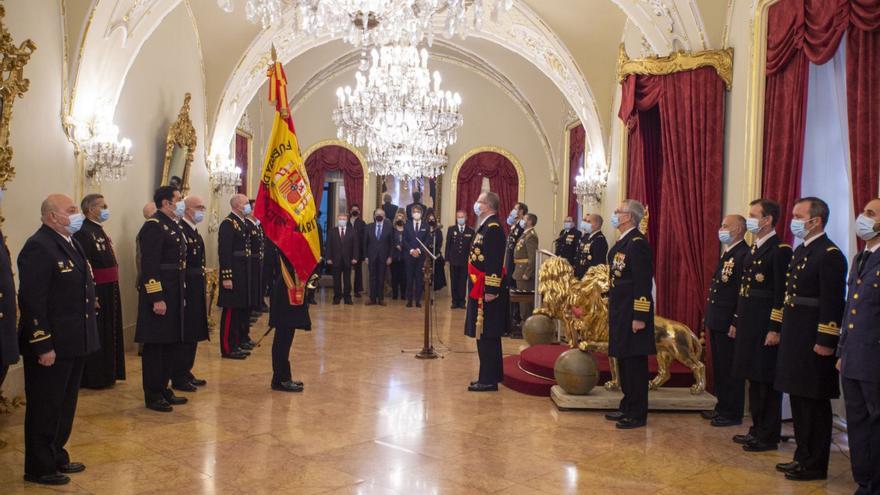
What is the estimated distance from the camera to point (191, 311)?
18.1 feet

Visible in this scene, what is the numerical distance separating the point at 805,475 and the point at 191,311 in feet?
13.9

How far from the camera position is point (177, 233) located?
5.29 meters

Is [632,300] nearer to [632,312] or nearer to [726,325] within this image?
[632,312]

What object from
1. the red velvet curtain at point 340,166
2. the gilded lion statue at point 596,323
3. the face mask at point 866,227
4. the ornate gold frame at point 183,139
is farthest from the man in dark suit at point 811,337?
the red velvet curtain at point 340,166

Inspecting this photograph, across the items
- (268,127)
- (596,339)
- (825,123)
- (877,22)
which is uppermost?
(268,127)

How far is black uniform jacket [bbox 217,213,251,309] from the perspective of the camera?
703cm

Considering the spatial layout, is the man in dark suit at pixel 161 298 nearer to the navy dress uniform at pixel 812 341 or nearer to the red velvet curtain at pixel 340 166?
the navy dress uniform at pixel 812 341

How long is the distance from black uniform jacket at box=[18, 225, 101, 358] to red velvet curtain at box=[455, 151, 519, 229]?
10711 millimetres

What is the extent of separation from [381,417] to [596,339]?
5.87 feet

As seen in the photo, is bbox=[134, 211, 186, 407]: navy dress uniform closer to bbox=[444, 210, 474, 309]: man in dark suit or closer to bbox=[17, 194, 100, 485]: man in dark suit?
bbox=[17, 194, 100, 485]: man in dark suit

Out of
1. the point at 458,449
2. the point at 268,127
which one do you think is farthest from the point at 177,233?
the point at 268,127

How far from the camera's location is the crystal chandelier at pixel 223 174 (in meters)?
10.4

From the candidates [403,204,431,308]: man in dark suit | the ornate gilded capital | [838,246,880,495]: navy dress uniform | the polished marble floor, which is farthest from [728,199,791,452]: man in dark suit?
[403,204,431,308]: man in dark suit

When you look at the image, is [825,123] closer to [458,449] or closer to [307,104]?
[458,449]
